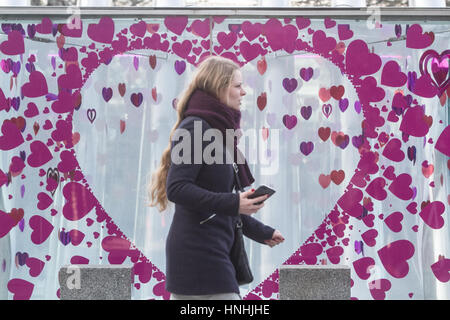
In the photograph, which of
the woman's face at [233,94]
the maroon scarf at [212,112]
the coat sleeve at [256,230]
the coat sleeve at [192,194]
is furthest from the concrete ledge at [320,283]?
the woman's face at [233,94]

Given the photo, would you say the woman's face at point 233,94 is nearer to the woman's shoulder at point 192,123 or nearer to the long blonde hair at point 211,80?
the long blonde hair at point 211,80

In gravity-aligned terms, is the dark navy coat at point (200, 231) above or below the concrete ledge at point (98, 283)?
above

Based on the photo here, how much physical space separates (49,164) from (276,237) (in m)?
1.78

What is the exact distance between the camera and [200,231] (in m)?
3.32

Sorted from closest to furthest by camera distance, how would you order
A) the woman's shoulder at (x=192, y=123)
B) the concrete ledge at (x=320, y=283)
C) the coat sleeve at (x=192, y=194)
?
the coat sleeve at (x=192, y=194) < the woman's shoulder at (x=192, y=123) < the concrete ledge at (x=320, y=283)

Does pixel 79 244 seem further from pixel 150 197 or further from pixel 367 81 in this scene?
pixel 367 81

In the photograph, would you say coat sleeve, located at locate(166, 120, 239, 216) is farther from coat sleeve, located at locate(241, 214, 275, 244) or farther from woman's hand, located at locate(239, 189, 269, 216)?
coat sleeve, located at locate(241, 214, 275, 244)

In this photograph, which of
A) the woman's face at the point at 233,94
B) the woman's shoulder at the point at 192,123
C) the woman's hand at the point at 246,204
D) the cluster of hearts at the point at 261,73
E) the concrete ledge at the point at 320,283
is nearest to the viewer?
the woman's hand at the point at 246,204

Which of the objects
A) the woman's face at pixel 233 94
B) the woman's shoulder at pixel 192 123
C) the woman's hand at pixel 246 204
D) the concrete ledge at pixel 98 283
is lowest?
the concrete ledge at pixel 98 283

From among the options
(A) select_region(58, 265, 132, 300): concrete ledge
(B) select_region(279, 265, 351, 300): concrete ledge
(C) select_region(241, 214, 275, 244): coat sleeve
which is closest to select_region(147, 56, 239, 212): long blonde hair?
(C) select_region(241, 214, 275, 244): coat sleeve

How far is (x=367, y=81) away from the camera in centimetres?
451

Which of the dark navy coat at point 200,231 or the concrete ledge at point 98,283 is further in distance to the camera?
the concrete ledge at point 98,283

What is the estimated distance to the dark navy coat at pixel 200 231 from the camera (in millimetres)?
3234
